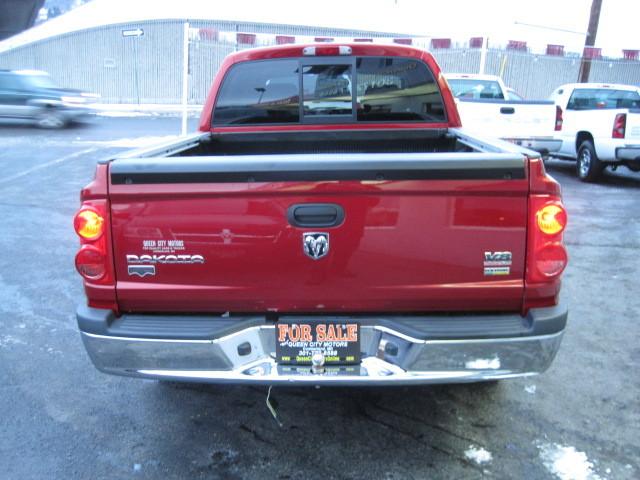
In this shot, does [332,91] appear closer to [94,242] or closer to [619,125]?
[94,242]

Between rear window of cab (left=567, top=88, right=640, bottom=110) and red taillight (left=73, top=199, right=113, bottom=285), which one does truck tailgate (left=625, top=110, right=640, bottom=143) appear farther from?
red taillight (left=73, top=199, right=113, bottom=285)

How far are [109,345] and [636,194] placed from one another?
995 centimetres

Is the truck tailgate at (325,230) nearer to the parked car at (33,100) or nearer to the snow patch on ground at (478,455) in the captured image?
the snow patch on ground at (478,455)

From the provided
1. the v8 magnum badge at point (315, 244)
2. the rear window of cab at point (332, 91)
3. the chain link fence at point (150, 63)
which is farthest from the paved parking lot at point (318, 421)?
the chain link fence at point (150, 63)

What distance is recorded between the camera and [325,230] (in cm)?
259

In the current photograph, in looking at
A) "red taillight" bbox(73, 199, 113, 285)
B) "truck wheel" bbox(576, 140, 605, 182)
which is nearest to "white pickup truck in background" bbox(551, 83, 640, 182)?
"truck wheel" bbox(576, 140, 605, 182)

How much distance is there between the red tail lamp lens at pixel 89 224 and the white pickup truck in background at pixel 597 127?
32.0 ft

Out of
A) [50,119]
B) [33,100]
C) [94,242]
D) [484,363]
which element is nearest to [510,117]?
[484,363]

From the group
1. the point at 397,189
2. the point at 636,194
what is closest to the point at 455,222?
the point at 397,189

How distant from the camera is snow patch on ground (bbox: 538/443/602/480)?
2848 millimetres

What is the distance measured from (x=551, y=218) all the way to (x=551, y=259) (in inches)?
7.6

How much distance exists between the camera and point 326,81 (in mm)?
4402

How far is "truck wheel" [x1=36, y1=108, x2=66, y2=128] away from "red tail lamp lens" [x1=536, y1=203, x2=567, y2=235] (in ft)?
57.7

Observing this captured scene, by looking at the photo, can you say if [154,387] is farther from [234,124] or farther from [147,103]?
[147,103]
